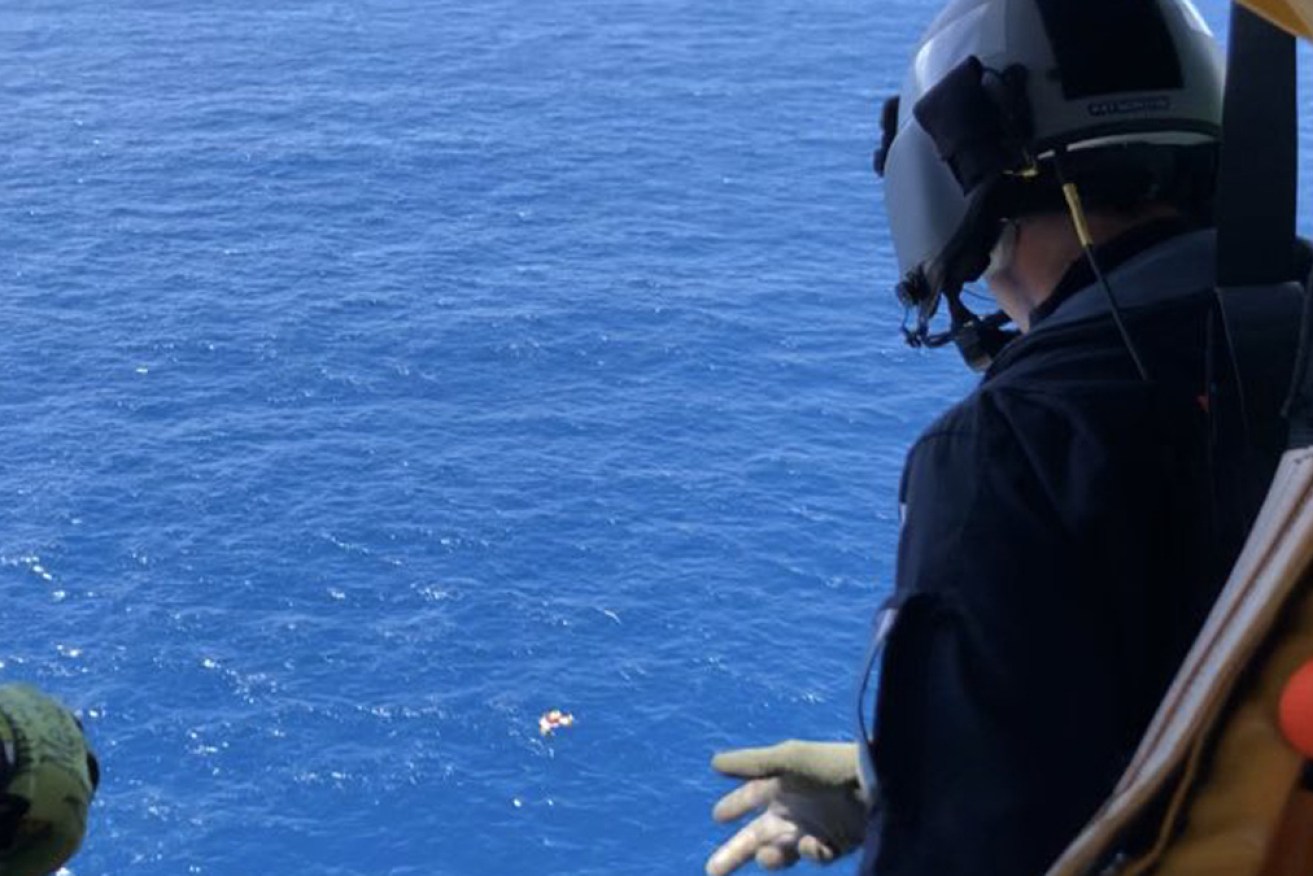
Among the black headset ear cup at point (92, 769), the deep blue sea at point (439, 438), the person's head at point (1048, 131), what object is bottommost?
the deep blue sea at point (439, 438)

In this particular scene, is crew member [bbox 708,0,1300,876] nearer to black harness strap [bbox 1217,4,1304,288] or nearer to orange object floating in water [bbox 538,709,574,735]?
black harness strap [bbox 1217,4,1304,288]

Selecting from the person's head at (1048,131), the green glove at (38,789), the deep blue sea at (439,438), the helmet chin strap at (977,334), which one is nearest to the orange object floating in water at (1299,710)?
the person's head at (1048,131)

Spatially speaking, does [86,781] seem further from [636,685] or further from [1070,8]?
[636,685]

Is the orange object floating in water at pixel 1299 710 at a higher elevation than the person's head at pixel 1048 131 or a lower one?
lower

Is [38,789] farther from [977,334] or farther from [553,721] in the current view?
[553,721]

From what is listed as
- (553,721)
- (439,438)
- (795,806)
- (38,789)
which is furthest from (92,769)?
(439,438)

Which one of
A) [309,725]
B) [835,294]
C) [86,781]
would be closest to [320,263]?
[835,294]

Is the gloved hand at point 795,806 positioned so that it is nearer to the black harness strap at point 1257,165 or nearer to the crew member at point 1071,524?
the crew member at point 1071,524
